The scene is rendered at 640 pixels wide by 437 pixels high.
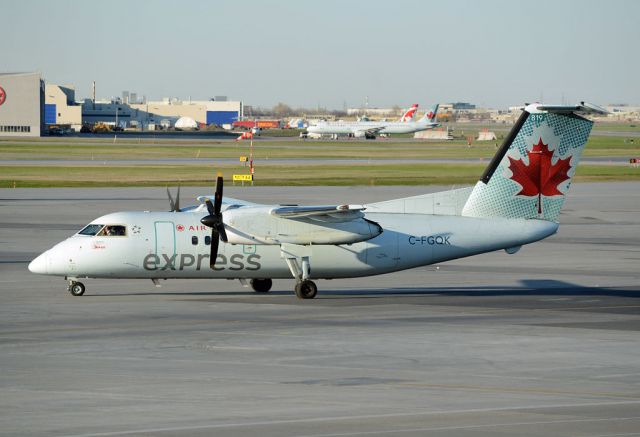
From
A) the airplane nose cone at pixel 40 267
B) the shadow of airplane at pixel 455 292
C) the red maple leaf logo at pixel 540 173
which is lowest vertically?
the shadow of airplane at pixel 455 292

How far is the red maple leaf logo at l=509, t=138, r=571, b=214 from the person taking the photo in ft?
96.8

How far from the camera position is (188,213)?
2930cm

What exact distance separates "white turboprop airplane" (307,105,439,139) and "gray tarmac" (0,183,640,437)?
437 ft

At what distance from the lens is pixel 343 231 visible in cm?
2847

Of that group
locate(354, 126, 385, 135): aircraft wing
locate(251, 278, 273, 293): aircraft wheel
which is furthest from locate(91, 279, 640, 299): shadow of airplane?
locate(354, 126, 385, 135): aircraft wing

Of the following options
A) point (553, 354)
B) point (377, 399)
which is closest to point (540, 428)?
point (377, 399)

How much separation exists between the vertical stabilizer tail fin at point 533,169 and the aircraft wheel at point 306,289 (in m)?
5.14

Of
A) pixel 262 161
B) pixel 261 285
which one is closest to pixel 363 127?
pixel 262 161

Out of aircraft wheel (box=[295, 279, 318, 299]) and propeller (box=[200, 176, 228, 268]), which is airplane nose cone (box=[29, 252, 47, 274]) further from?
aircraft wheel (box=[295, 279, 318, 299])

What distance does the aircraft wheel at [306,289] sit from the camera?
94.6 feet

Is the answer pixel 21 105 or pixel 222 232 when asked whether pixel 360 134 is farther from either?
pixel 222 232

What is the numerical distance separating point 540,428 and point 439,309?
496 inches

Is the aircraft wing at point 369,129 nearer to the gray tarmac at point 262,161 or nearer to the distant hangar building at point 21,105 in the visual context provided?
the distant hangar building at point 21,105

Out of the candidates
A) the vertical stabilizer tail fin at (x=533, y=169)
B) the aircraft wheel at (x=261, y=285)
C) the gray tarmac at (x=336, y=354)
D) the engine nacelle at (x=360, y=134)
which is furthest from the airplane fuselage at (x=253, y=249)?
the engine nacelle at (x=360, y=134)
